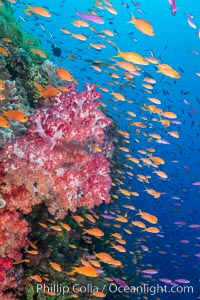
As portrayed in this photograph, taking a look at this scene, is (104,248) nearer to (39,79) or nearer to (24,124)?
(39,79)

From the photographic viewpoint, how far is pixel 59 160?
436 cm

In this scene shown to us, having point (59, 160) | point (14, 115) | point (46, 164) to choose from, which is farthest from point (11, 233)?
point (14, 115)

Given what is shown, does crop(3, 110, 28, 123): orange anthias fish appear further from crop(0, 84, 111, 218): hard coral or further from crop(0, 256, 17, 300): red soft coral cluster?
crop(0, 256, 17, 300): red soft coral cluster

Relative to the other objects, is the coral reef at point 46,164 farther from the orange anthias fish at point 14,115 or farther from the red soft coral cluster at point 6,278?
the orange anthias fish at point 14,115

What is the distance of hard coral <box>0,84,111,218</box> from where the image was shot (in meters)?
4.23

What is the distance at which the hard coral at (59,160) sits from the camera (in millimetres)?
4234

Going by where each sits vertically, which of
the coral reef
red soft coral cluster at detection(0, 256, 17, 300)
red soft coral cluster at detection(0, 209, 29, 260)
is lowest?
red soft coral cluster at detection(0, 256, 17, 300)

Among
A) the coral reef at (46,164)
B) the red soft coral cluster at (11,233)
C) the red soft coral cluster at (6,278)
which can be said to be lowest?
the red soft coral cluster at (6,278)

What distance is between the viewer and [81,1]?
105 meters

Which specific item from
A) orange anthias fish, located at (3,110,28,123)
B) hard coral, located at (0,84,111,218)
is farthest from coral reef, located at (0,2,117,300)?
orange anthias fish, located at (3,110,28,123)

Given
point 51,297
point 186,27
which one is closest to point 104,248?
point 51,297

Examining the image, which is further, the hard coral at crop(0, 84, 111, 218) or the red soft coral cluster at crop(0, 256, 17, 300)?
the red soft coral cluster at crop(0, 256, 17, 300)

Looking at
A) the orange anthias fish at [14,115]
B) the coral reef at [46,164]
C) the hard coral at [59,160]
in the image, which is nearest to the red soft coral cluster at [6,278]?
the coral reef at [46,164]

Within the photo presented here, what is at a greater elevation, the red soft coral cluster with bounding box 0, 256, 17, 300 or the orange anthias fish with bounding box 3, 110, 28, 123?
the orange anthias fish with bounding box 3, 110, 28, 123
